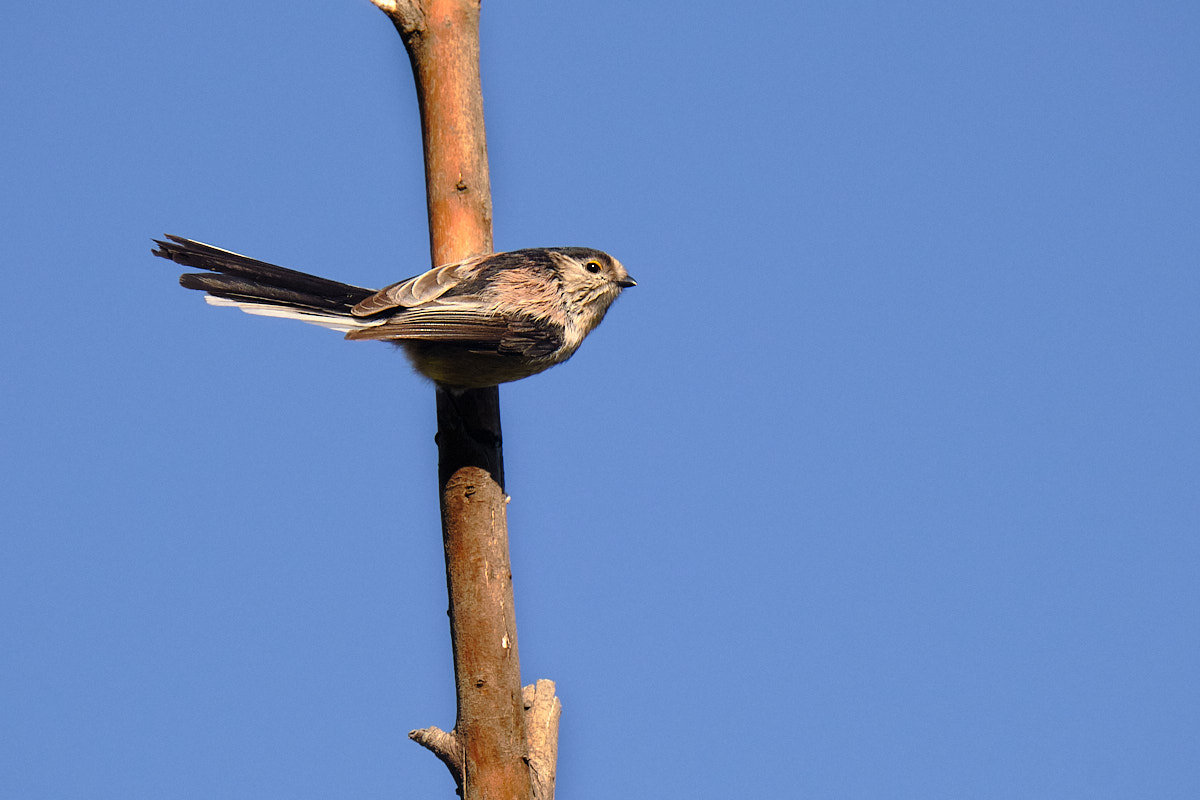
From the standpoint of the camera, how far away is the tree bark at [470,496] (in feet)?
14.1

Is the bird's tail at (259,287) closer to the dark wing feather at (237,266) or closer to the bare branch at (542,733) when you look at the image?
the dark wing feather at (237,266)

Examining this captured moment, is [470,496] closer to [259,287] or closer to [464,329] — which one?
[464,329]

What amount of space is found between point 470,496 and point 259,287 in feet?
3.81

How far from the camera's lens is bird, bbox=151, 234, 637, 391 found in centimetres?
438

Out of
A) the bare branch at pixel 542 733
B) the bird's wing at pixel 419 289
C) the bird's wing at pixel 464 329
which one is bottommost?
the bare branch at pixel 542 733

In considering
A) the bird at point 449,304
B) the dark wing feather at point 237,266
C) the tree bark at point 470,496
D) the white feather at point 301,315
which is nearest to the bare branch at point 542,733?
the tree bark at point 470,496

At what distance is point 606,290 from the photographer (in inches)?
209

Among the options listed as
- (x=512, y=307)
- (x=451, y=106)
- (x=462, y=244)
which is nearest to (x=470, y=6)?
(x=451, y=106)

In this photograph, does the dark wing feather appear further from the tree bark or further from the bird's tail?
the tree bark

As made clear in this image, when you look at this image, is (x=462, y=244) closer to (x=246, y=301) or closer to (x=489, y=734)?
(x=246, y=301)

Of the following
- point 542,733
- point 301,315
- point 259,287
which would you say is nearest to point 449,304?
point 301,315

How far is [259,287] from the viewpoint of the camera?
439 centimetres

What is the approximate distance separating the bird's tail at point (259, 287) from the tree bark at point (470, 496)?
0.60m

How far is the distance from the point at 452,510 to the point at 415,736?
2.91 feet
